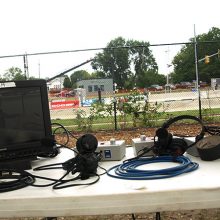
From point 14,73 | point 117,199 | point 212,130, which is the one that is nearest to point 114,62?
point 14,73

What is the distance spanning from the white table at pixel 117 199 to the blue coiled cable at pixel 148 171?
0.25 ft

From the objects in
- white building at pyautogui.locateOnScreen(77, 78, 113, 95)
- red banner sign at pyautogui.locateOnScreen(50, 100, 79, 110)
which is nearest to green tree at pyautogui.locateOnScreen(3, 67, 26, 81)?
white building at pyautogui.locateOnScreen(77, 78, 113, 95)

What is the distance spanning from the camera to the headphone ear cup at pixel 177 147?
1522 millimetres

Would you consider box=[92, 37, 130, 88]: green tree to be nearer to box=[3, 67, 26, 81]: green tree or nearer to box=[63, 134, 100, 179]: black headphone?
box=[3, 67, 26, 81]: green tree

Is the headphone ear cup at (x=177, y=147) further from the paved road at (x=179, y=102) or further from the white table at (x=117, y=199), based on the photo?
the paved road at (x=179, y=102)

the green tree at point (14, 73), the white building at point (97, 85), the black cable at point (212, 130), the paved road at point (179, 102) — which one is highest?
the green tree at point (14, 73)

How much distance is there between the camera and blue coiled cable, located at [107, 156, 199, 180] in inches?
48.3

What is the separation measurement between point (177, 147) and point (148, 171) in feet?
1.04

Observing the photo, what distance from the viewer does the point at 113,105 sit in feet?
31.9

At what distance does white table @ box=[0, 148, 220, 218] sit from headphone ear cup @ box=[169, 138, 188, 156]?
0.37 m

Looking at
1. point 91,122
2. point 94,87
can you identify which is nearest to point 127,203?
point 91,122

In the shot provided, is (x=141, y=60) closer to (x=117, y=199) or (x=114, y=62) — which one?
(x=114, y=62)

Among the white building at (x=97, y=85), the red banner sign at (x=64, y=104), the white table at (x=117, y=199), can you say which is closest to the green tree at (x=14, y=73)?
the white building at (x=97, y=85)

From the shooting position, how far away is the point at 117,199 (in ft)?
3.46
